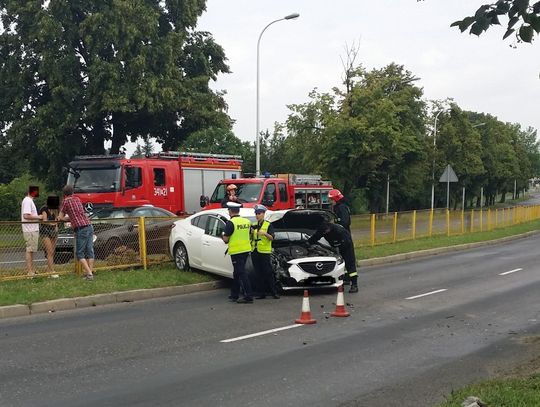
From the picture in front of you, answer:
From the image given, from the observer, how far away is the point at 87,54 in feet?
98.6

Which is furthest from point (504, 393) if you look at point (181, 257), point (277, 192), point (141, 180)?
point (141, 180)

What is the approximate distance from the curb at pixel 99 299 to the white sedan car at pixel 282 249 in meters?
0.60

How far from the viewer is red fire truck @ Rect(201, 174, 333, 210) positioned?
19203mm

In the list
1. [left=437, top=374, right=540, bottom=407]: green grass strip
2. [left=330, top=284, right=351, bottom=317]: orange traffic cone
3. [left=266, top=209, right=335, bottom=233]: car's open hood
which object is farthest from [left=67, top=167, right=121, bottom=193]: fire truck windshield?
[left=437, top=374, right=540, bottom=407]: green grass strip

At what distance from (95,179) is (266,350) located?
47.9ft

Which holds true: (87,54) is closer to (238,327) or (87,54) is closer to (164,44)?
(164,44)

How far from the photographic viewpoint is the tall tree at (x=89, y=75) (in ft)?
91.0

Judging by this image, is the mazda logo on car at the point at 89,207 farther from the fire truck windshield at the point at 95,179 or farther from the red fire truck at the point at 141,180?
the fire truck windshield at the point at 95,179

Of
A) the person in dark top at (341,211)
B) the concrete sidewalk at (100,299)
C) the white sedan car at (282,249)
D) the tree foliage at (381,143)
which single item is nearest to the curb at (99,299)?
the concrete sidewalk at (100,299)

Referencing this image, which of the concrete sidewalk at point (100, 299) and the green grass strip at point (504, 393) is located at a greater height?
the green grass strip at point (504, 393)

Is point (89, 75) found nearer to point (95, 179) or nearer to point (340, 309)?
point (95, 179)

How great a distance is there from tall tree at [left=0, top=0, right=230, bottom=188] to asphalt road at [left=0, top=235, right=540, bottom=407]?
18.7 meters

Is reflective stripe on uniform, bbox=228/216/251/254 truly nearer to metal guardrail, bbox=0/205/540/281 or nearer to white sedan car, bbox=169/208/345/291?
white sedan car, bbox=169/208/345/291

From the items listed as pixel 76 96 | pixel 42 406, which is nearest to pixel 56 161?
pixel 76 96
